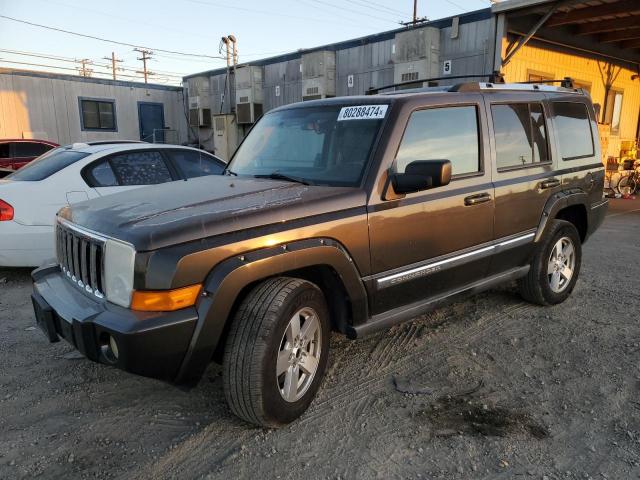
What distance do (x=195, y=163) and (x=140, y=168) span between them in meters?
0.69

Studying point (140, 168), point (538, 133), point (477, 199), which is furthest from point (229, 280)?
point (140, 168)

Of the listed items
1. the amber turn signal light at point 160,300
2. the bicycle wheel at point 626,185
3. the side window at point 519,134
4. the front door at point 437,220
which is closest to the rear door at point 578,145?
the side window at point 519,134

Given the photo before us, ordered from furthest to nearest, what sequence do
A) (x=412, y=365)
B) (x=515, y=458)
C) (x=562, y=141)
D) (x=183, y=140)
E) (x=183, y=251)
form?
(x=183, y=140), (x=562, y=141), (x=412, y=365), (x=515, y=458), (x=183, y=251)

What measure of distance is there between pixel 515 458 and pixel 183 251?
197 cm

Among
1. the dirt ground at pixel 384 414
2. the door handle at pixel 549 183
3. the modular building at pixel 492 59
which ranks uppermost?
the modular building at pixel 492 59

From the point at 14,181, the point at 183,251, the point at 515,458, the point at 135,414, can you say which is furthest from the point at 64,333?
the point at 14,181

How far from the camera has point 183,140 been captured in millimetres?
24719

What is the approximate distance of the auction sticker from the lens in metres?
3.23

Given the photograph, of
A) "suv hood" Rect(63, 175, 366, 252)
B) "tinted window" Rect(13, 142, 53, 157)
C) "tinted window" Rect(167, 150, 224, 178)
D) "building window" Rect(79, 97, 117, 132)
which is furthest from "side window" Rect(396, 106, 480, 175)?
"building window" Rect(79, 97, 117, 132)

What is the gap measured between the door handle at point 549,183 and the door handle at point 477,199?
81cm

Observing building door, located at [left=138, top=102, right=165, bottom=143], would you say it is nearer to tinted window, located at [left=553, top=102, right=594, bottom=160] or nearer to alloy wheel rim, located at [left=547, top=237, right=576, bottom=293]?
tinted window, located at [left=553, top=102, right=594, bottom=160]

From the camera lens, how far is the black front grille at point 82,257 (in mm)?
2566

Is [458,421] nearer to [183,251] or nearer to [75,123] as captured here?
[183,251]

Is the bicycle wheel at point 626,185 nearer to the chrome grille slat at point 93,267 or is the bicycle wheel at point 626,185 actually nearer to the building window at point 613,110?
the building window at point 613,110
